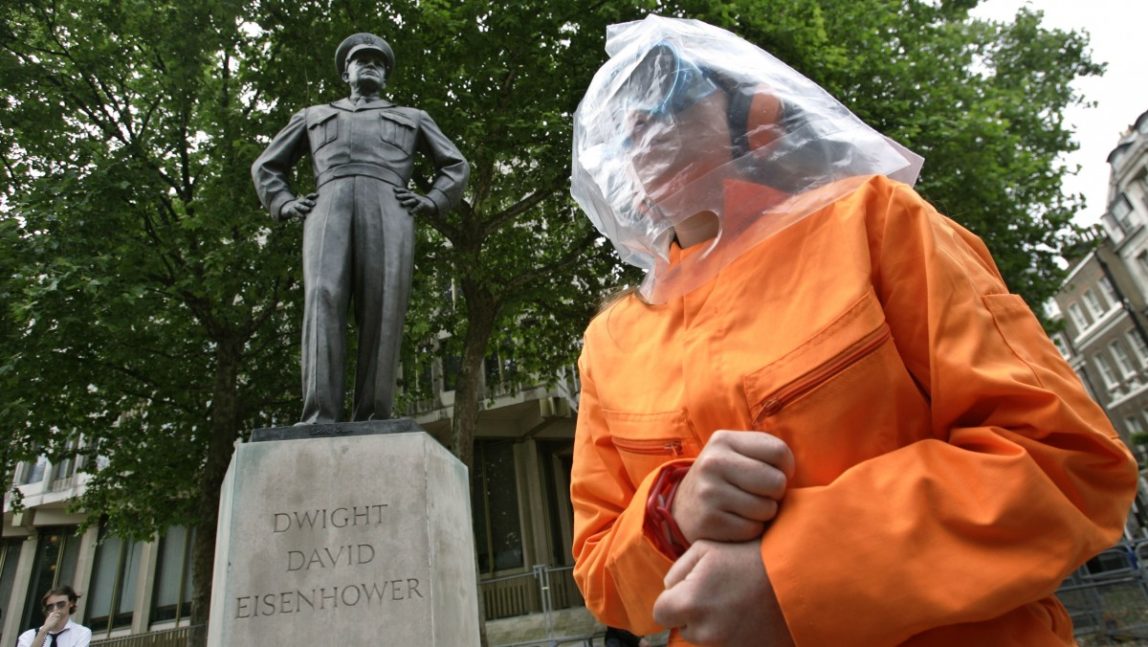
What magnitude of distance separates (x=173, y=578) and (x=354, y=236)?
2221cm

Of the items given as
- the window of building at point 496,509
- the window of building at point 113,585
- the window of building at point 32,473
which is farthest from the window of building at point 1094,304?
→ the window of building at point 32,473

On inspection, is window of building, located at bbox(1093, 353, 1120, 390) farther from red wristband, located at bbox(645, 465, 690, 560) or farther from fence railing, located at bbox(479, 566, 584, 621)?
red wristband, located at bbox(645, 465, 690, 560)

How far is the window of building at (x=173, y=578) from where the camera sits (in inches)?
819

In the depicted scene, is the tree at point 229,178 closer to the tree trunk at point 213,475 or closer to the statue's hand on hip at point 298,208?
the tree trunk at point 213,475

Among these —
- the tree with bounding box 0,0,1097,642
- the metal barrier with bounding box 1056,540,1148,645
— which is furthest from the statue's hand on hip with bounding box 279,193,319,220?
the metal barrier with bounding box 1056,540,1148,645

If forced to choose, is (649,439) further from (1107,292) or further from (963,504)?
(1107,292)

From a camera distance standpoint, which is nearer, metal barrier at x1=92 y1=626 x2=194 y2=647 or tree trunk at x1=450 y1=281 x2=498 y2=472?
tree trunk at x1=450 y1=281 x2=498 y2=472

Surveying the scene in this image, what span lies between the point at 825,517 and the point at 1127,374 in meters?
51.1

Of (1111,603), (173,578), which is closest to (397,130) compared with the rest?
(1111,603)

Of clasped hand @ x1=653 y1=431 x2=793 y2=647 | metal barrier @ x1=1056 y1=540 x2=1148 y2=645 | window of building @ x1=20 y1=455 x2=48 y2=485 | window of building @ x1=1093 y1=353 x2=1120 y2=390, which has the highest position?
window of building @ x1=1093 y1=353 x2=1120 y2=390

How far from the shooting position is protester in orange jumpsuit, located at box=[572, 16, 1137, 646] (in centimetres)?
84

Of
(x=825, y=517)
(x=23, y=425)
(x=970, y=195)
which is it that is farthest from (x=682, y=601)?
(x=23, y=425)

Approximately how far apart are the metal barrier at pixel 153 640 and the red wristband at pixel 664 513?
804 inches

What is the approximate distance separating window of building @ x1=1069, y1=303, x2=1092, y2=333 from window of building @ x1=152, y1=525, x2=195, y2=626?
177 ft
